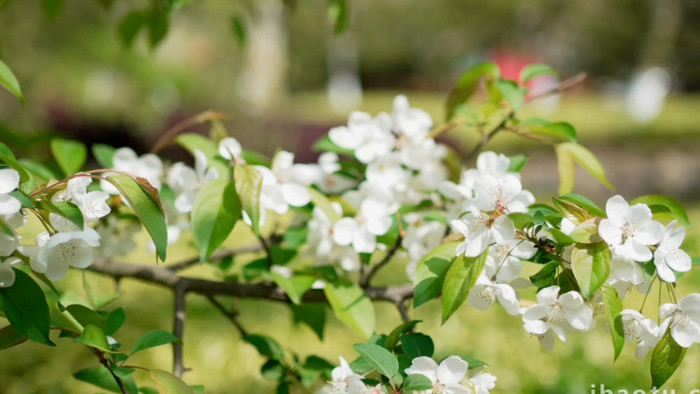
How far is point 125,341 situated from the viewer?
1.82 metres

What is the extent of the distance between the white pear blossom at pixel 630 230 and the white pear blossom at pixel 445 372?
18 centimetres

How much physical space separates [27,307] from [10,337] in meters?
0.07

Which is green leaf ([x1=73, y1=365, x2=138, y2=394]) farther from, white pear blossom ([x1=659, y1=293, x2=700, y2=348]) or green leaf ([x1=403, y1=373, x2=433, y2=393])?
white pear blossom ([x1=659, y1=293, x2=700, y2=348])

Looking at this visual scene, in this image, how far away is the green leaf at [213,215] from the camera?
0.74 m

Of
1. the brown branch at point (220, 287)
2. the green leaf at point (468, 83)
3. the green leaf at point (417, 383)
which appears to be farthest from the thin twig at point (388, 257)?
the green leaf at point (417, 383)

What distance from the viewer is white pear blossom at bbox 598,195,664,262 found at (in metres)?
0.57

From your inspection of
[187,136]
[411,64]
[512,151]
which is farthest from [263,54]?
[187,136]

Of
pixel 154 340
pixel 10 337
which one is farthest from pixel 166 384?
pixel 10 337

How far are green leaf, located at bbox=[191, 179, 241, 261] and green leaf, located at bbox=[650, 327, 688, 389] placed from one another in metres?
0.46

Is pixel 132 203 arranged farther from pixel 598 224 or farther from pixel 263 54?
pixel 263 54

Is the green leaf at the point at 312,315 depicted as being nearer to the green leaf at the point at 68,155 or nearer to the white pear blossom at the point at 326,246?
the white pear blossom at the point at 326,246

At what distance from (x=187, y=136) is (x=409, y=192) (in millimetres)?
357

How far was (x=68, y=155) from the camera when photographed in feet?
3.43

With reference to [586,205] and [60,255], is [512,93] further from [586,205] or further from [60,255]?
[60,255]
